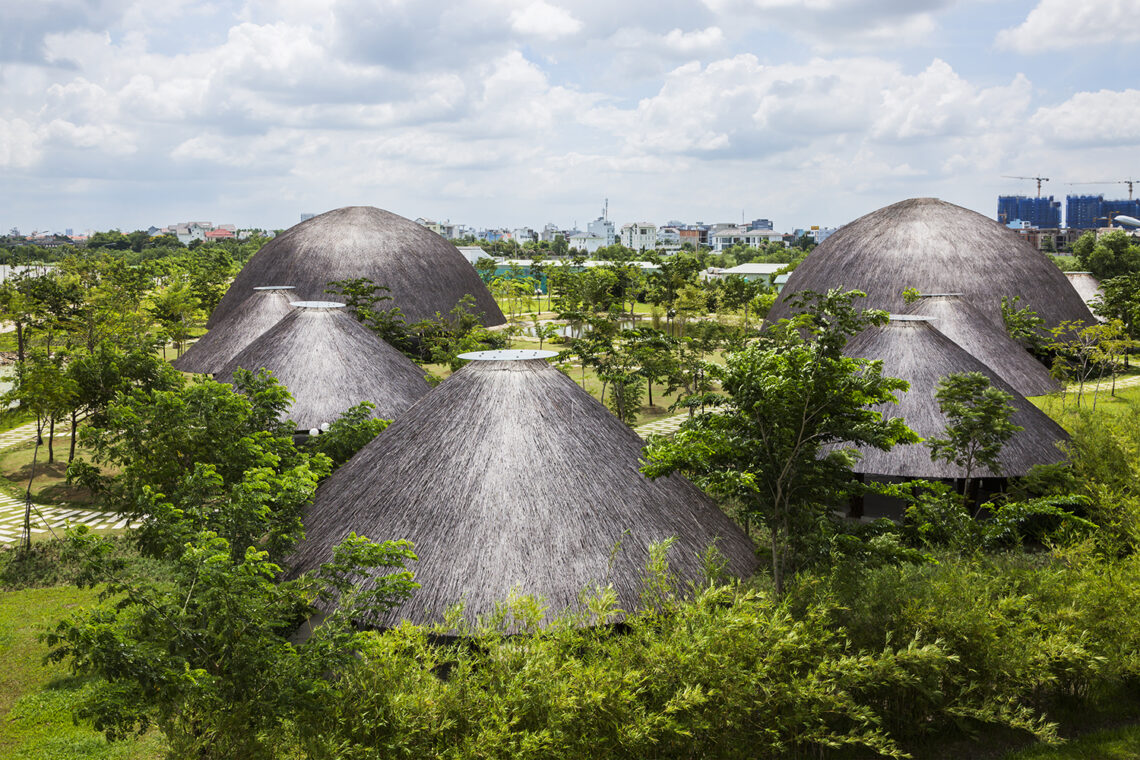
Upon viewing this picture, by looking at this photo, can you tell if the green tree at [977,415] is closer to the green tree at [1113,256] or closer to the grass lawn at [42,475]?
the grass lawn at [42,475]

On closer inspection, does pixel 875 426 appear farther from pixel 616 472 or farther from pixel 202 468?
pixel 202 468

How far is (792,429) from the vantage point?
35.6 ft

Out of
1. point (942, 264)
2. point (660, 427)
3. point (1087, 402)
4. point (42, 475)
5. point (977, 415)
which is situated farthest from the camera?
point (942, 264)

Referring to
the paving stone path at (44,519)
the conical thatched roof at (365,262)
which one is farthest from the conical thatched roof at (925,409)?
the conical thatched roof at (365,262)

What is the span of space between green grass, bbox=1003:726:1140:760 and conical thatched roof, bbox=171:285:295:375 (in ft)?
87.1

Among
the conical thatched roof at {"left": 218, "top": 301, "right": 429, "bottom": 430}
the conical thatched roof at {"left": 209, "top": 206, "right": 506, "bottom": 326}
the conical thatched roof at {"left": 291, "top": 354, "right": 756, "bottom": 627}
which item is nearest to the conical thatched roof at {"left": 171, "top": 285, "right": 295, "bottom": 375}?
the conical thatched roof at {"left": 218, "top": 301, "right": 429, "bottom": 430}

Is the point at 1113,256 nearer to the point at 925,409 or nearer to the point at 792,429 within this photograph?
the point at 925,409

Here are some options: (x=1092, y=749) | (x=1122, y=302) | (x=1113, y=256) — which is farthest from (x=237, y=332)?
(x=1113, y=256)

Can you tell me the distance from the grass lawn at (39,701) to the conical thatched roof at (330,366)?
25.7 feet

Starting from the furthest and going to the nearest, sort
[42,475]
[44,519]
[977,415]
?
1. [42,475]
2. [44,519]
3. [977,415]

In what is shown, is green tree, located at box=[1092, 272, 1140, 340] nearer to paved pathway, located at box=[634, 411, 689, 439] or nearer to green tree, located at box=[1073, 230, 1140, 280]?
paved pathway, located at box=[634, 411, 689, 439]

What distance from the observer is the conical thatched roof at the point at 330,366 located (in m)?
21.5

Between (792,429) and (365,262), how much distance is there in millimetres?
33947

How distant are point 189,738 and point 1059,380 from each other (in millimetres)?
29793
